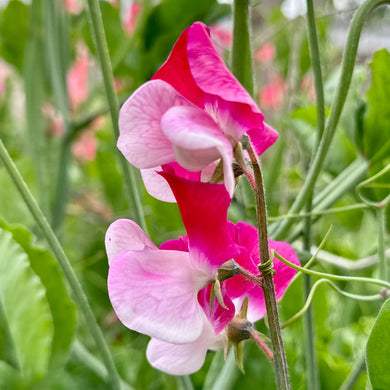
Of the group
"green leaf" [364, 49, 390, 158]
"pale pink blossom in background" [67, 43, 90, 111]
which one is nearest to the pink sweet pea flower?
"green leaf" [364, 49, 390, 158]

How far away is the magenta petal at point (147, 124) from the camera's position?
23 centimetres

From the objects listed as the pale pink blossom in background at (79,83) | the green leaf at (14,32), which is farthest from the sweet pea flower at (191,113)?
the pale pink blossom in background at (79,83)

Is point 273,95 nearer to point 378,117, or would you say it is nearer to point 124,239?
point 378,117

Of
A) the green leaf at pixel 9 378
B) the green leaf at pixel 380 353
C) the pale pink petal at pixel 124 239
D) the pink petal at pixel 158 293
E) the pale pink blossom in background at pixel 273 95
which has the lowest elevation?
the green leaf at pixel 9 378

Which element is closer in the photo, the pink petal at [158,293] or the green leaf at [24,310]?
the pink petal at [158,293]

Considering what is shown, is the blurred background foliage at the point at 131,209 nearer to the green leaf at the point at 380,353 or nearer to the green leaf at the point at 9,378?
the green leaf at the point at 9,378

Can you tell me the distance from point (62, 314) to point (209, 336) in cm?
16

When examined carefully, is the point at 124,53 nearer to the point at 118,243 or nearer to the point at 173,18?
the point at 173,18

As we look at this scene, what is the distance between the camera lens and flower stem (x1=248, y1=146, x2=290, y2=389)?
0.23 m

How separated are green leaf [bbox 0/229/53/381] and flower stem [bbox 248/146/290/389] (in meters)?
0.18

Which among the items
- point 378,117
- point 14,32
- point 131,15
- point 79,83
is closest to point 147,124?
point 378,117

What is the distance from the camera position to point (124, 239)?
26 cm

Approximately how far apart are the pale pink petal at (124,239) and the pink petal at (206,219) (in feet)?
0.08

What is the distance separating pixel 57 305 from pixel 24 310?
0.12 ft
